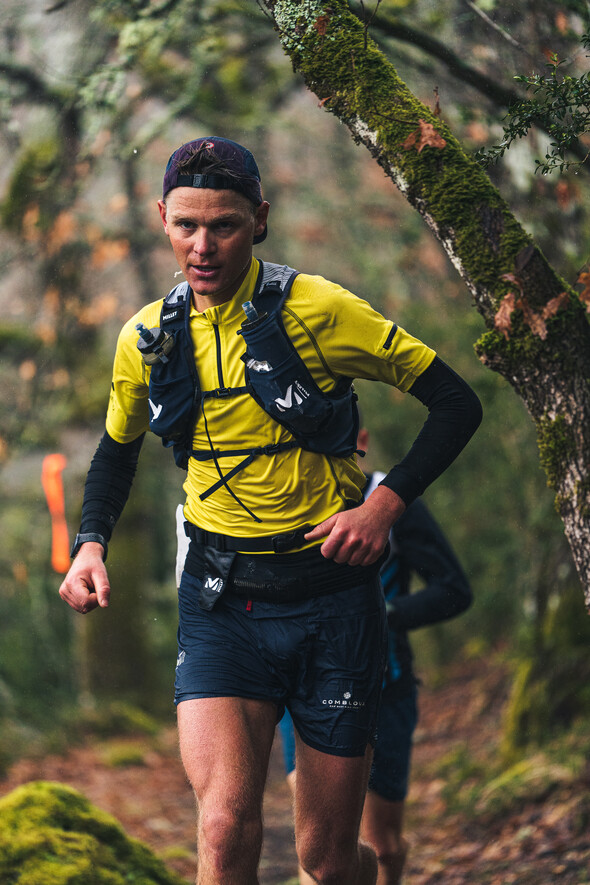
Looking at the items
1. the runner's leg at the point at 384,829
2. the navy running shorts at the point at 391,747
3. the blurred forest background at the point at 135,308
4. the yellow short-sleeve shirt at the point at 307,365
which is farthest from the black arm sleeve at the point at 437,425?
the blurred forest background at the point at 135,308

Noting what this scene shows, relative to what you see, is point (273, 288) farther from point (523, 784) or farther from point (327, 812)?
point (523, 784)

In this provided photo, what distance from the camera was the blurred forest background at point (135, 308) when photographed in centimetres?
688

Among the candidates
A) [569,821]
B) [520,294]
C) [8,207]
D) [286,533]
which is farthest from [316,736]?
[8,207]

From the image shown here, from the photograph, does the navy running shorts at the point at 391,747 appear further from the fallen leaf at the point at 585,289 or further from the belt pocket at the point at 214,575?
the fallen leaf at the point at 585,289

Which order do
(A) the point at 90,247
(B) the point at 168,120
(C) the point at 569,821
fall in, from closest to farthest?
1. (C) the point at 569,821
2. (B) the point at 168,120
3. (A) the point at 90,247

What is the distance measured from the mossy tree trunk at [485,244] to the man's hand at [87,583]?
150 centimetres

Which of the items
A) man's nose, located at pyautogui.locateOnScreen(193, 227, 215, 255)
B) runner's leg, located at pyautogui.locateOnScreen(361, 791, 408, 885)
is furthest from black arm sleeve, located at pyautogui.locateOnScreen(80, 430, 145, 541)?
runner's leg, located at pyautogui.locateOnScreen(361, 791, 408, 885)

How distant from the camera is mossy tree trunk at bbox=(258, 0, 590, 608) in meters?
3.28

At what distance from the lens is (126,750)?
31.9 feet

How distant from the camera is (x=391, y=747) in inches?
166

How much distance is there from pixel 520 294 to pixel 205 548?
139 centimetres

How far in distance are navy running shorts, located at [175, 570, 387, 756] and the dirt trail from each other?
236 cm

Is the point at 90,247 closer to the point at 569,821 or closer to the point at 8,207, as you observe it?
the point at 8,207

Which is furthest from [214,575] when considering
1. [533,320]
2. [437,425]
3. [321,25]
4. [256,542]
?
[321,25]
